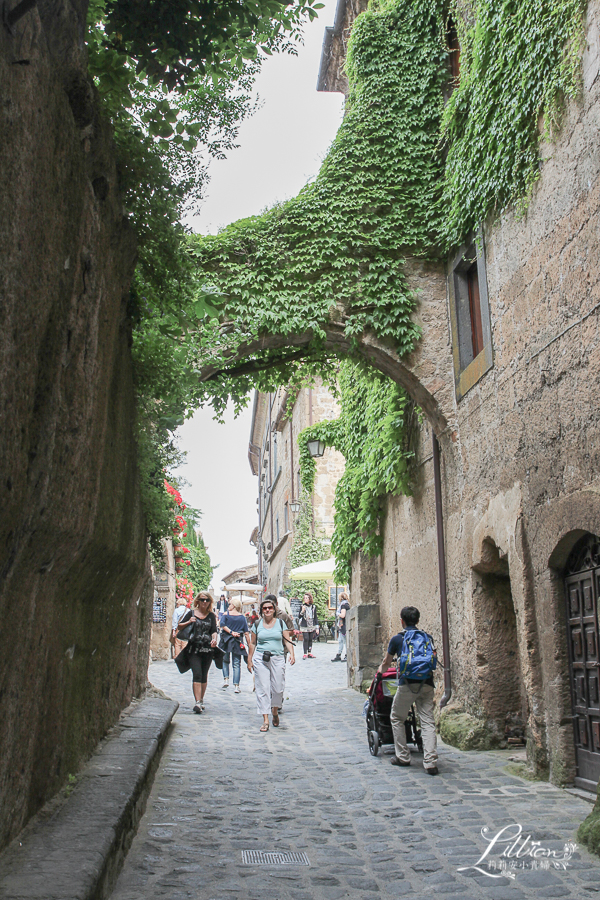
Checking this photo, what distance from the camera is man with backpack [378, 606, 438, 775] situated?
254 inches

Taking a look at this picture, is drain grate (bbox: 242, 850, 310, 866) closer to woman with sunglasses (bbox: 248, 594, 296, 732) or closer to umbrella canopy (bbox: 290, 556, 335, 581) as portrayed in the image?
woman with sunglasses (bbox: 248, 594, 296, 732)

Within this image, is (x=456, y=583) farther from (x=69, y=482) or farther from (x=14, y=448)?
(x=14, y=448)

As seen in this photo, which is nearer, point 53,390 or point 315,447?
point 53,390

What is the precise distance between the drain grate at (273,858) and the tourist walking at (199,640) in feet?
17.9

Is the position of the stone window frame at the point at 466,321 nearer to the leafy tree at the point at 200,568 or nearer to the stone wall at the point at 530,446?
the stone wall at the point at 530,446

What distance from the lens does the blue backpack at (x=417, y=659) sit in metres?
6.57

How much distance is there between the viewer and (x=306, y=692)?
1277cm

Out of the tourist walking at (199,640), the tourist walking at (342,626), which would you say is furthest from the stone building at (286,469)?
the tourist walking at (199,640)

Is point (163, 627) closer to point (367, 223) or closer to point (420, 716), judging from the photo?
point (367, 223)

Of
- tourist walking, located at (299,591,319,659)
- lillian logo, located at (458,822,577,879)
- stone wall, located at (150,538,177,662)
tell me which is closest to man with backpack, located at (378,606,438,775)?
lillian logo, located at (458,822,577,879)

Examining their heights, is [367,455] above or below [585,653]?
above

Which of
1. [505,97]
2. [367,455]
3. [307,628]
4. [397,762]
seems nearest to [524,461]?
[397,762]

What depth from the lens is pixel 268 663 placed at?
29.4 feet

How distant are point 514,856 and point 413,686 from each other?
2.51m
